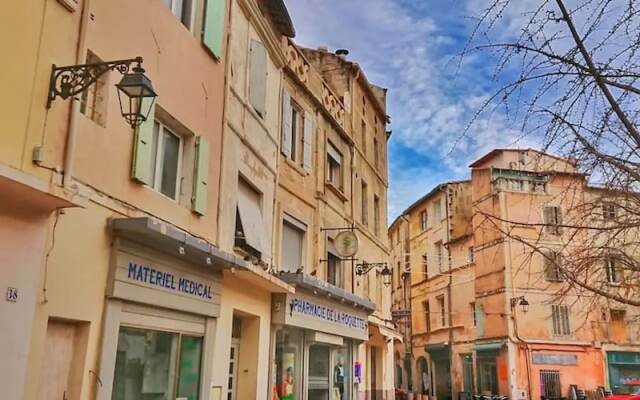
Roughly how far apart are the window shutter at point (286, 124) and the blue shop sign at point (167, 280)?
5.20m

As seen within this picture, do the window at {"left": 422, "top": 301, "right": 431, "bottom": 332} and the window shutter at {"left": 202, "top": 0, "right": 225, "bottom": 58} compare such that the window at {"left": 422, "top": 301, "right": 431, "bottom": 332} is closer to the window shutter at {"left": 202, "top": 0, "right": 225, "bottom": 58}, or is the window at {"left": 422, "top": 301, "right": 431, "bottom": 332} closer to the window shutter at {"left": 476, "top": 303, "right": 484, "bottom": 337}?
the window shutter at {"left": 476, "top": 303, "right": 484, "bottom": 337}

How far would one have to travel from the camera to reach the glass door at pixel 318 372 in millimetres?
13844

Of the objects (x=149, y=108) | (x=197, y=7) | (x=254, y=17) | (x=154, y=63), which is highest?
(x=254, y=17)

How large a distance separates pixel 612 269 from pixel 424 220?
35.2 metres

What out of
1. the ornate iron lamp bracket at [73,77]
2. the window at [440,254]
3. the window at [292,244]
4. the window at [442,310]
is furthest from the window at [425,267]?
the ornate iron lamp bracket at [73,77]

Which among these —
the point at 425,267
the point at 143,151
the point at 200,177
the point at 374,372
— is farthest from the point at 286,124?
the point at 425,267

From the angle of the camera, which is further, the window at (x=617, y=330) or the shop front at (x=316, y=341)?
the window at (x=617, y=330)

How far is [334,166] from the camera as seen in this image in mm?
17625

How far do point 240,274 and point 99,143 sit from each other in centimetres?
380

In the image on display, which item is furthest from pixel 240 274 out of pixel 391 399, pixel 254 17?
pixel 391 399

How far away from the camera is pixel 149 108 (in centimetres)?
746

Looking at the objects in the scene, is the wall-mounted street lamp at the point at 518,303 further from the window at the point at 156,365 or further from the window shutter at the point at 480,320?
the window at the point at 156,365

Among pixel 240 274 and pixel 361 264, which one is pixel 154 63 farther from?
pixel 361 264

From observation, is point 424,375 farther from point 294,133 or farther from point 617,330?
point 294,133
